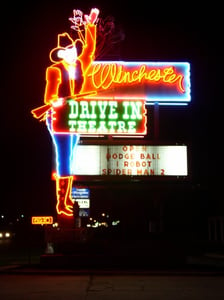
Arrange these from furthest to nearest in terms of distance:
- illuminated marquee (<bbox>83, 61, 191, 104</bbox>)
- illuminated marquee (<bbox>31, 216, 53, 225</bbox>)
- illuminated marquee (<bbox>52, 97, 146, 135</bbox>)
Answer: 1. illuminated marquee (<bbox>83, 61, 191, 104</bbox>)
2. illuminated marquee (<bbox>52, 97, 146, 135</bbox>)
3. illuminated marquee (<bbox>31, 216, 53, 225</bbox>)

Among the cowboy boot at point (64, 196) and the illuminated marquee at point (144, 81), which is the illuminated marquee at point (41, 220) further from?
the illuminated marquee at point (144, 81)

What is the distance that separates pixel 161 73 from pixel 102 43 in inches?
127

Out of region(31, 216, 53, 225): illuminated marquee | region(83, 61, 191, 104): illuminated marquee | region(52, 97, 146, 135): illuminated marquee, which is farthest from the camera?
region(83, 61, 191, 104): illuminated marquee

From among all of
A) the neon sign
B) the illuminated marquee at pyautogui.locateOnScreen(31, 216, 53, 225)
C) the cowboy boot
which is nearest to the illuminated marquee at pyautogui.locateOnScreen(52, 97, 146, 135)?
the neon sign

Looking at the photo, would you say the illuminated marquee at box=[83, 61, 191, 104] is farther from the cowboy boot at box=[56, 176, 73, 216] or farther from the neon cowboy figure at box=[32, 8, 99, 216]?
the cowboy boot at box=[56, 176, 73, 216]

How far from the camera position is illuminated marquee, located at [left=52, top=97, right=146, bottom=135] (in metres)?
25.1

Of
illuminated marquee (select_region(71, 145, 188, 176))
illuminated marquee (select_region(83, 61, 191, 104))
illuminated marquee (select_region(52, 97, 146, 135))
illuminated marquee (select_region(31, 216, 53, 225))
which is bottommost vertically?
illuminated marquee (select_region(31, 216, 53, 225))

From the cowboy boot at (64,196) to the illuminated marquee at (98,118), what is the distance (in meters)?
2.26

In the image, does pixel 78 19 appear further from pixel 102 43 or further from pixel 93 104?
pixel 93 104

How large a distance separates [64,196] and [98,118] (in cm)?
393

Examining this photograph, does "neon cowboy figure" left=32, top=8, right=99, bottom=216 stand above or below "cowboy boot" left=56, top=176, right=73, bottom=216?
above

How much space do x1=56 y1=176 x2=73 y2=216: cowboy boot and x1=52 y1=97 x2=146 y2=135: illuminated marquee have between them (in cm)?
226

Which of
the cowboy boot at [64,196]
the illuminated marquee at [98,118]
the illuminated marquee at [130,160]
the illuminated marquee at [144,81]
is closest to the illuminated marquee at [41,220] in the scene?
the cowboy boot at [64,196]

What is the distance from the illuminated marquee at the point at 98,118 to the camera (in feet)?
82.5
